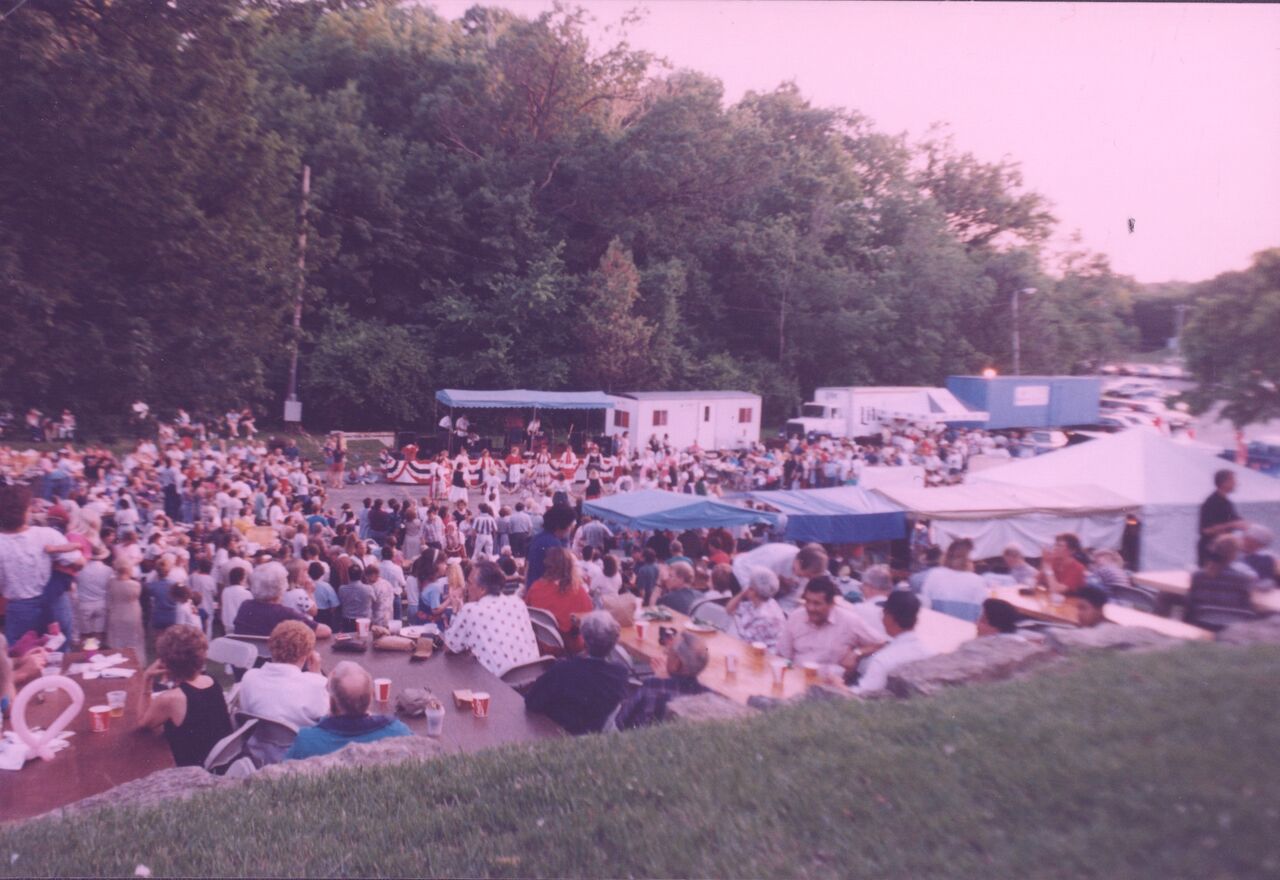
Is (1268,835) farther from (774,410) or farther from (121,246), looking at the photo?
(774,410)

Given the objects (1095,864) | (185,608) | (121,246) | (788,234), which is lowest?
(185,608)

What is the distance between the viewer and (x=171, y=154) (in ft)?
30.8

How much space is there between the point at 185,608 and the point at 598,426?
2171cm

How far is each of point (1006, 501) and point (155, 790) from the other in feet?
38.0

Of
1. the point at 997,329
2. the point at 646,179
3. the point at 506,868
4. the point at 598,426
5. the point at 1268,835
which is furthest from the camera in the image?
the point at 997,329

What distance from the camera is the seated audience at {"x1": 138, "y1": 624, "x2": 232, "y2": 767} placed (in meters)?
4.07

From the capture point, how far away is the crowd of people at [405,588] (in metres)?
4.33

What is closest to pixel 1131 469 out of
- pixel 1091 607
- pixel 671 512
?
pixel 671 512

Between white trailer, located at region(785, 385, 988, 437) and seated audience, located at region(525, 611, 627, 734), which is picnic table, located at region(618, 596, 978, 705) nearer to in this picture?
seated audience, located at region(525, 611, 627, 734)

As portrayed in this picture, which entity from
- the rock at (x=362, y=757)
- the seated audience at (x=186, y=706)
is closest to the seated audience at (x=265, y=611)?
the seated audience at (x=186, y=706)

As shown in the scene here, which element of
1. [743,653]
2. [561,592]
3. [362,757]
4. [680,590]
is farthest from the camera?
[680,590]

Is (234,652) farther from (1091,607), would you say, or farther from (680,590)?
(1091,607)

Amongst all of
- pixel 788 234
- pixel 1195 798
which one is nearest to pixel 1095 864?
pixel 1195 798

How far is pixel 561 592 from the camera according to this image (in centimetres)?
654
